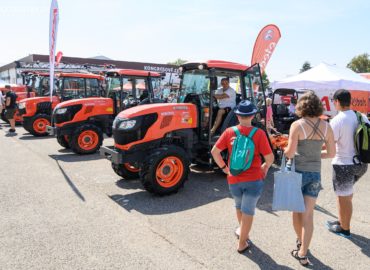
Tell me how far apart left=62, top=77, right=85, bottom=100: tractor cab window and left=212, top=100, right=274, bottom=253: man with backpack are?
361 inches

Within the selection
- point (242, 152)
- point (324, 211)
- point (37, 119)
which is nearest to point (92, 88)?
point (37, 119)

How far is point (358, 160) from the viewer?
355 centimetres

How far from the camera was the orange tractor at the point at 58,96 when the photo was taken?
11.1m

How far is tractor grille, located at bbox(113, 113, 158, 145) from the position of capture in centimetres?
509

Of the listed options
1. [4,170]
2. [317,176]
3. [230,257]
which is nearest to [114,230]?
[230,257]

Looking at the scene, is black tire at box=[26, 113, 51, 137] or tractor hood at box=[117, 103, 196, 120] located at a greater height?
tractor hood at box=[117, 103, 196, 120]

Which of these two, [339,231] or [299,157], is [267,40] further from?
[299,157]

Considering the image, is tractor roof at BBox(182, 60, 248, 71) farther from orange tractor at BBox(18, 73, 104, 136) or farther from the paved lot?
orange tractor at BBox(18, 73, 104, 136)

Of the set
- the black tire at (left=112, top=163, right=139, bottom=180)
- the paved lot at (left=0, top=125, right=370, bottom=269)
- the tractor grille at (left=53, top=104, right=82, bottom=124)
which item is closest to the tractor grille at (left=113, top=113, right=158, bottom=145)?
the black tire at (left=112, top=163, right=139, bottom=180)

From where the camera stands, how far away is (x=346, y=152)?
11.7ft

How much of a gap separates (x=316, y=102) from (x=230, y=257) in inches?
68.5

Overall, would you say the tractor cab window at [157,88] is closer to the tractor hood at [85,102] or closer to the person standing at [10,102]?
the tractor hood at [85,102]

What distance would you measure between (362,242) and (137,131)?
3379mm

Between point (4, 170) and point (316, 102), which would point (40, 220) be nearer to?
point (4, 170)
